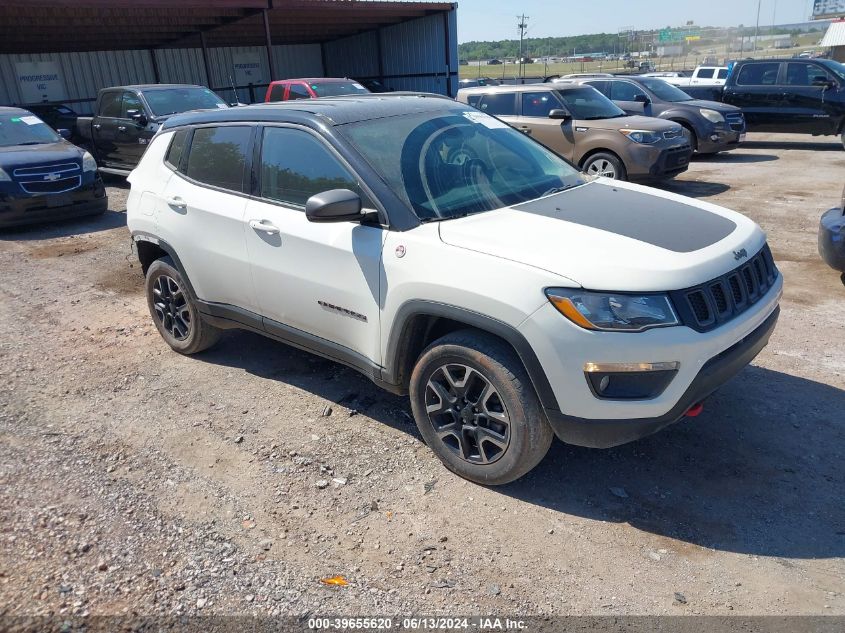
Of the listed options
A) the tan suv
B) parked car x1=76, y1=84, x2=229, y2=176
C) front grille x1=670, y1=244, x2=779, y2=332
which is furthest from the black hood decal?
parked car x1=76, y1=84, x2=229, y2=176

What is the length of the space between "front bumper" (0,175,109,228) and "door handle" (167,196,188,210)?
591 cm

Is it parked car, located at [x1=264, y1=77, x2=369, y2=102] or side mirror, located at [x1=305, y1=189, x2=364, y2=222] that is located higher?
parked car, located at [x1=264, y1=77, x2=369, y2=102]

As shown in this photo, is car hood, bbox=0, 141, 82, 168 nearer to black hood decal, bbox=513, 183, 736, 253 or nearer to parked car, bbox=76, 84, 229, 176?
parked car, bbox=76, 84, 229, 176

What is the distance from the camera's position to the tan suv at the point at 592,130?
9930mm

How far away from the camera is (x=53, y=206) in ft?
31.5

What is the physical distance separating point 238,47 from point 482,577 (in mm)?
26352

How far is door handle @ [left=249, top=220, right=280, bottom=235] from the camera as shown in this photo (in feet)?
13.1

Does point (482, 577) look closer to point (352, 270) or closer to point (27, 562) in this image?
point (352, 270)

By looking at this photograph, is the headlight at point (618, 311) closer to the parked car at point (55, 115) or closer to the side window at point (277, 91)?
the side window at point (277, 91)

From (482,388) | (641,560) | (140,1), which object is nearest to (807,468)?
(641,560)

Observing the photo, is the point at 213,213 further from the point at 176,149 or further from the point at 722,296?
the point at 722,296

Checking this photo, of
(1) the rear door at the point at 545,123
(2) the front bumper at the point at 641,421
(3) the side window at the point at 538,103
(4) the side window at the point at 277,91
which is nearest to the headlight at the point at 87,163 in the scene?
(4) the side window at the point at 277,91

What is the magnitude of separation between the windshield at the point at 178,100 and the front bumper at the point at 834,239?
9.66 metres

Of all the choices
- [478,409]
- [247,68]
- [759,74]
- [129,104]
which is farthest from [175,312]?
[247,68]
